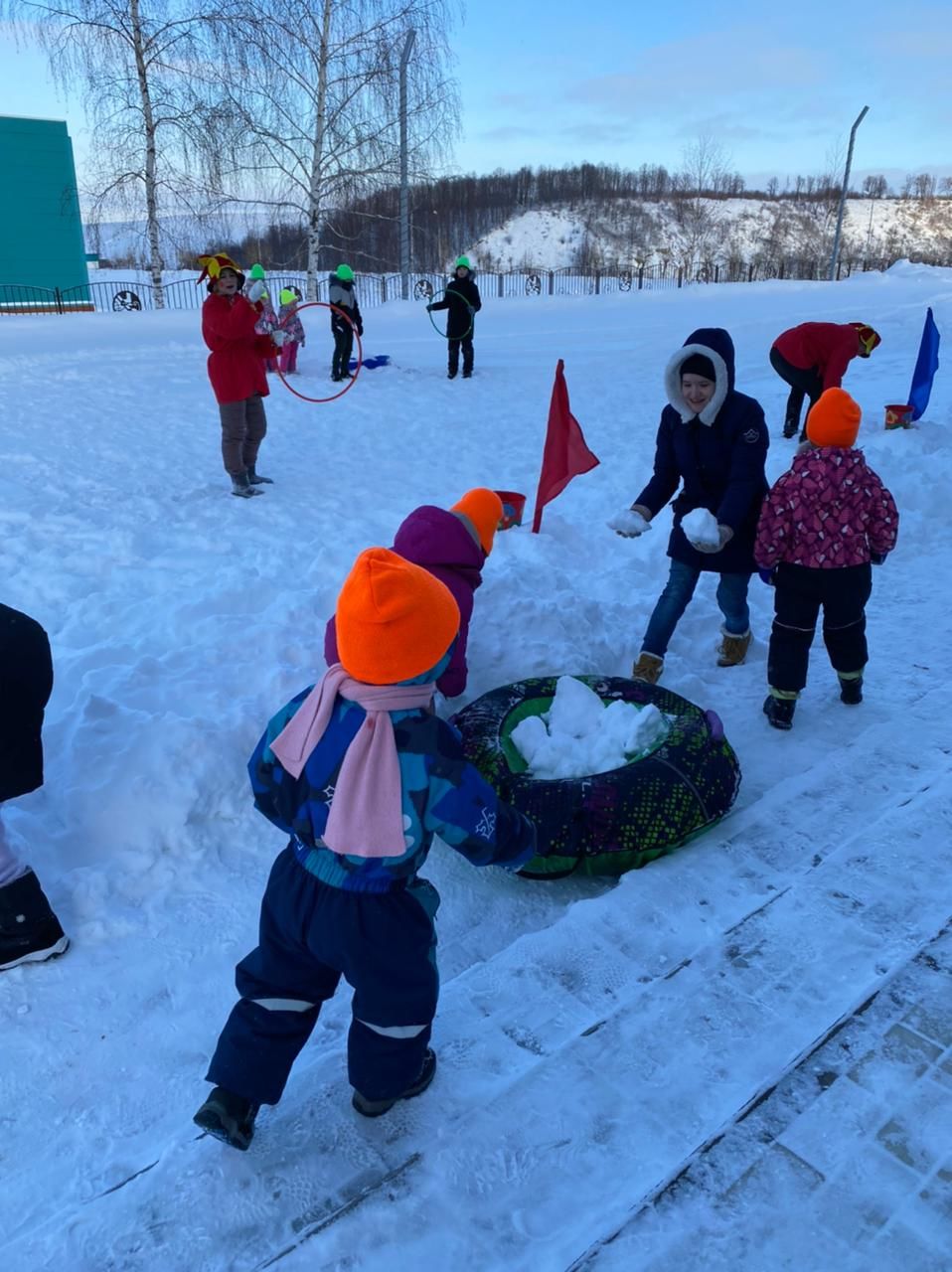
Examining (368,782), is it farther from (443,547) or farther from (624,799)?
(443,547)

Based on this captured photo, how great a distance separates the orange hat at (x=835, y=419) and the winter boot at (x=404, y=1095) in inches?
111

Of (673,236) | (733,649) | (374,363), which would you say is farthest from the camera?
(673,236)

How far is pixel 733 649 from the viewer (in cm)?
460

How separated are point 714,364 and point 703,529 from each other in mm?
734

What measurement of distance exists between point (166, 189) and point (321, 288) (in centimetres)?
422

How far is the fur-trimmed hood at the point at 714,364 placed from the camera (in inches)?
153

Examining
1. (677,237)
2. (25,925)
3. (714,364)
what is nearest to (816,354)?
(714,364)

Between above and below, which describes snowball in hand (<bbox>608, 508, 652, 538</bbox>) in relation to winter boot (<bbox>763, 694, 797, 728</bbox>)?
above

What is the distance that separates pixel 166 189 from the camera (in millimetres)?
19516

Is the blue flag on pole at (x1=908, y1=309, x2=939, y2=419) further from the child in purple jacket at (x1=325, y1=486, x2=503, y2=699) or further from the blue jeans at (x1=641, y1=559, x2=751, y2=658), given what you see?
the child in purple jacket at (x1=325, y1=486, x2=503, y2=699)

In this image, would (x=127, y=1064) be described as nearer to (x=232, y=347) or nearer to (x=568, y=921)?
(x=568, y=921)

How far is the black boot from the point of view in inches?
159

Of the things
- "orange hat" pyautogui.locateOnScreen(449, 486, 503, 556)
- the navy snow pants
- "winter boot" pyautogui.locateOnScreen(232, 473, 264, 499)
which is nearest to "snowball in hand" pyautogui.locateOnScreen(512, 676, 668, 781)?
"orange hat" pyautogui.locateOnScreen(449, 486, 503, 556)

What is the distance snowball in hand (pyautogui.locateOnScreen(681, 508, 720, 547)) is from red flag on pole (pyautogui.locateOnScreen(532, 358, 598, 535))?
5.29 feet
